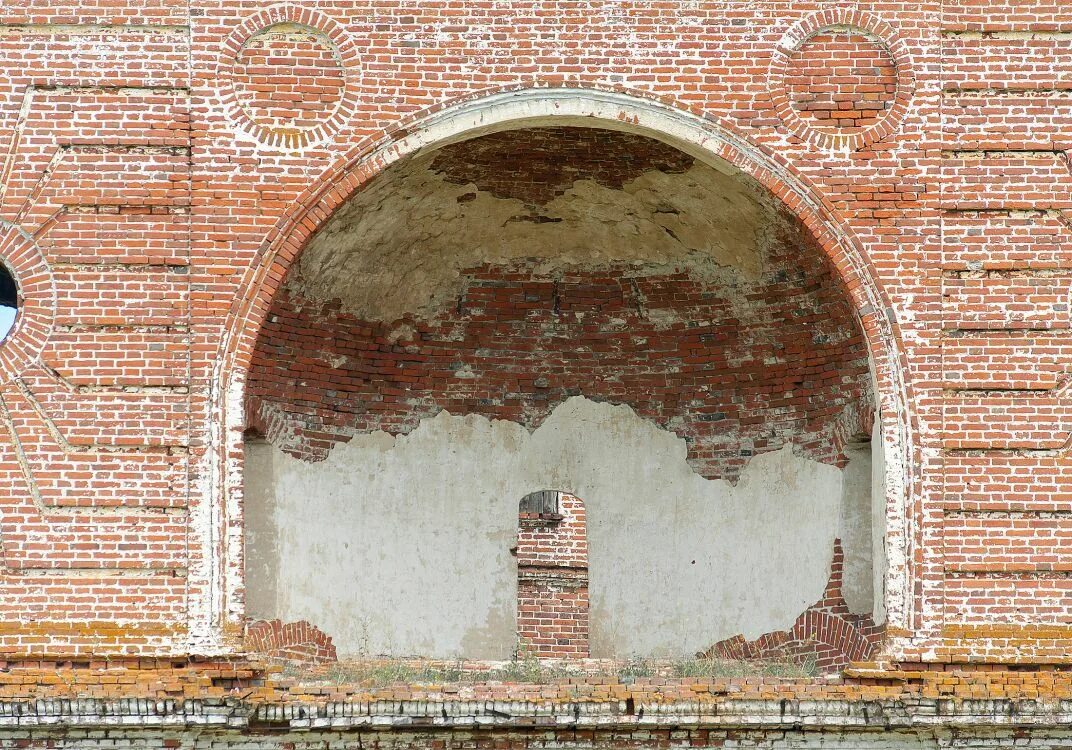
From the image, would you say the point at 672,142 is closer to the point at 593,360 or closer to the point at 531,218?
the point at 531,218

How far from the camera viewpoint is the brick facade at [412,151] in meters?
11.4

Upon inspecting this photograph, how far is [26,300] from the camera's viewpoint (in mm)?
11500

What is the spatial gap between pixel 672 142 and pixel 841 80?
116cm

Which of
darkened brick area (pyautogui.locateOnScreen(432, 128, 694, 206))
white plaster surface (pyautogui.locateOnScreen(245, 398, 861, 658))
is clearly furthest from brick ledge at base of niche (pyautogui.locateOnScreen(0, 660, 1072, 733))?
darkened brick area (pyautogui.locateOnScreen(432, 128, 694, 206))

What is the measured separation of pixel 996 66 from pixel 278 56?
463 centimetres

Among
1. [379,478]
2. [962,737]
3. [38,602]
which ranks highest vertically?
[379,478]

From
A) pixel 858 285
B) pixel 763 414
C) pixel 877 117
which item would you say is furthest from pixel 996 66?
pixel 763 414

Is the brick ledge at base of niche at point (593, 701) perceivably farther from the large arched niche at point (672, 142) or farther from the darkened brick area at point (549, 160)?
the darkened brick area at point (549, 160)

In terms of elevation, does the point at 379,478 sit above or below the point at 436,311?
below

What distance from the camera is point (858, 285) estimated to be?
1171 cm

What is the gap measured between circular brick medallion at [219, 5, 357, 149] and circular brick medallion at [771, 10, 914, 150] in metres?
2.82

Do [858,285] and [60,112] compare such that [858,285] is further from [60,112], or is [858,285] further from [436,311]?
[60,112]

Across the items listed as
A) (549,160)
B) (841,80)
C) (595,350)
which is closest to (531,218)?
(549,160)

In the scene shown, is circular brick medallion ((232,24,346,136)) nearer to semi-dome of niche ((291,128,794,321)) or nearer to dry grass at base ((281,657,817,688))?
semi-dome of niche ((291,128,794,321))
